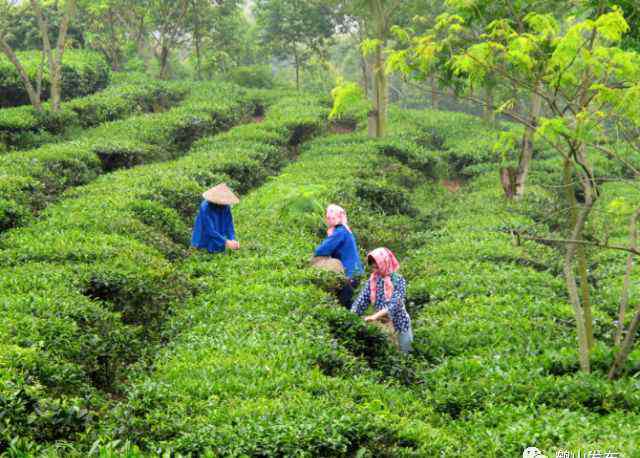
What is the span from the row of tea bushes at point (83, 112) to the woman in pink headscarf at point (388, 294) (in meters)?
12.9

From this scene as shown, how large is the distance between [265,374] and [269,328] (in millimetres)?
1208

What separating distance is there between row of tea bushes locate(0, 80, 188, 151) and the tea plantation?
2.23 metres

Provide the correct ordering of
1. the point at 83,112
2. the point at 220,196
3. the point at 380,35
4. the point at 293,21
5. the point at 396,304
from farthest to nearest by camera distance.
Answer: the point at 293,21 < the point at 83,112 < the point at 380,35 < the point at 220,196 < the point at 396,304

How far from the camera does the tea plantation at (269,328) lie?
19.5 feet

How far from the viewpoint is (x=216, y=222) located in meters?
11.6

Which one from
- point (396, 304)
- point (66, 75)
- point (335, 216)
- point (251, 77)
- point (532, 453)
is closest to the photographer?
point (532, 453)

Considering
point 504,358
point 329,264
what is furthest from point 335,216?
point 504,358

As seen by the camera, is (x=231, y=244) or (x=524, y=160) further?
(x=524, y=160)

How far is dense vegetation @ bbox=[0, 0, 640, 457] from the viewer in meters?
6.08

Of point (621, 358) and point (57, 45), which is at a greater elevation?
point (57, 45)

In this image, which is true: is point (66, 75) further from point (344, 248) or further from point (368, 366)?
point (368, 366)

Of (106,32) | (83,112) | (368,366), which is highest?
(106,32)

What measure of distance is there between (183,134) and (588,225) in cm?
1256

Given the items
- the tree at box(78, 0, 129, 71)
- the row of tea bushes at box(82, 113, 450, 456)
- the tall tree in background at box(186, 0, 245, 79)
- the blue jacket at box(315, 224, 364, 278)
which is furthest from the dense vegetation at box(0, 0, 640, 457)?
the tall tree in background at box(186, 0, 245, 79)
